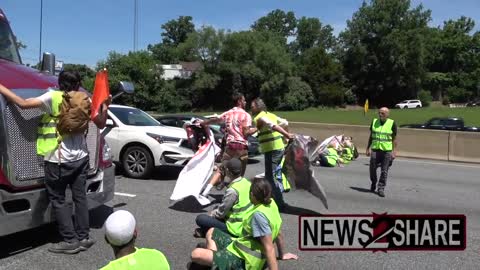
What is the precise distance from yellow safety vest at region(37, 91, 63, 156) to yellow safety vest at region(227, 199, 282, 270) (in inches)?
91.5

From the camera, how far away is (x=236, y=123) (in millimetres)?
9086

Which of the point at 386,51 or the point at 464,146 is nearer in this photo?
the point at 464,146

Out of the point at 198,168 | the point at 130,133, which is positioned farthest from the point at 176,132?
the point at 198,168

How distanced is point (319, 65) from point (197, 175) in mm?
86086

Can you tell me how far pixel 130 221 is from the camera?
10.5 ft

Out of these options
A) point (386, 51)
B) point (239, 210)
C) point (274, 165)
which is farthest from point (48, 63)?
point (386, 51)

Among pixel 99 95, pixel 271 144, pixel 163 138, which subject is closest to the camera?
pixel 99 95

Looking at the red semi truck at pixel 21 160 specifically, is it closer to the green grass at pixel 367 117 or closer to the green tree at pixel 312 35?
the green grass at pixel 367 117

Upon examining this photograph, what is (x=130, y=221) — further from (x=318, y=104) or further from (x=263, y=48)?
(x=318, y=104)

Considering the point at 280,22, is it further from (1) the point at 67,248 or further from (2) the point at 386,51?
(1) the point at 67,248

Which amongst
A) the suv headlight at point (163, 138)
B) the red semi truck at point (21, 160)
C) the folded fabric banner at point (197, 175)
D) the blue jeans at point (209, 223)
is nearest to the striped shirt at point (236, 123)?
the folded fabric banner at point (197, 175)

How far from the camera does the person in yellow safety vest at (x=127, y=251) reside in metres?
3.07

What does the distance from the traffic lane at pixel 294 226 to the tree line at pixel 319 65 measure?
163ft

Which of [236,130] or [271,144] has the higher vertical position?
[236,130]
